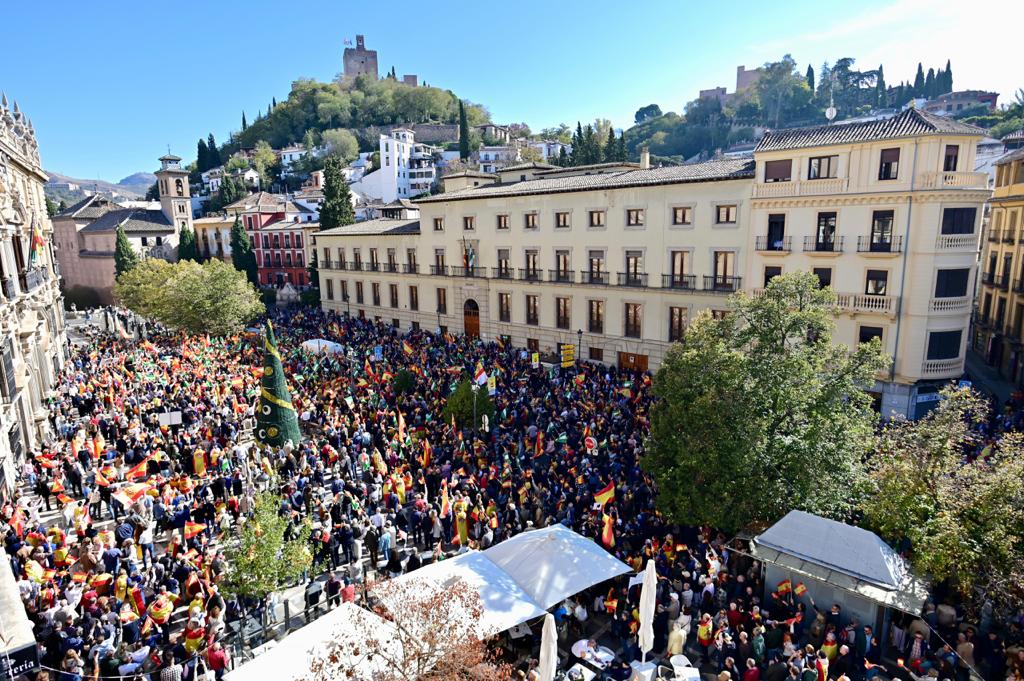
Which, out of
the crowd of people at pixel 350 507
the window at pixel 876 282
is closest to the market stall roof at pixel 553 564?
the crowd of people at pixel 350 507

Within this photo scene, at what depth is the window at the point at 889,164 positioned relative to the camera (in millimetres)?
25422

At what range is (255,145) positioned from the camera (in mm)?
139000

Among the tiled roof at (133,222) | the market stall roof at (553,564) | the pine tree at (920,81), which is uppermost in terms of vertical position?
the pine tree at (920,81)

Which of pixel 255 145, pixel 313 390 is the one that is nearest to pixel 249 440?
pixel 313 390

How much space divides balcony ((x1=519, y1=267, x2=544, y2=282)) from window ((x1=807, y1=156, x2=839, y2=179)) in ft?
53.6

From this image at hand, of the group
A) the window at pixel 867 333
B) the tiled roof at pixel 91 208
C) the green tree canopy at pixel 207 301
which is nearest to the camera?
the window at pixel 867 333

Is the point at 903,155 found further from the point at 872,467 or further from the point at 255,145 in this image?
the point at 255,145

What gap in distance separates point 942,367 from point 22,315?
125 ft

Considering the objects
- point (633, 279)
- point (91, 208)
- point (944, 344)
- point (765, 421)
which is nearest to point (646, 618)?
point (765, 421)

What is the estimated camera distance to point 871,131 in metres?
26.2

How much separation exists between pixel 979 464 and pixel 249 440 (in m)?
23.8

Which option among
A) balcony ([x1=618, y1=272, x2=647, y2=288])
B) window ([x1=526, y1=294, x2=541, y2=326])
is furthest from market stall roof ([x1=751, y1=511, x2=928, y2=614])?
window ([x1=526, y1=294, x2=541, y2=326])

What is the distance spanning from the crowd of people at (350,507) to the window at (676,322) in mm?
3708

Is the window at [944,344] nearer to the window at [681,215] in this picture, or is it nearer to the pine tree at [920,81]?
the window at [681,215]
